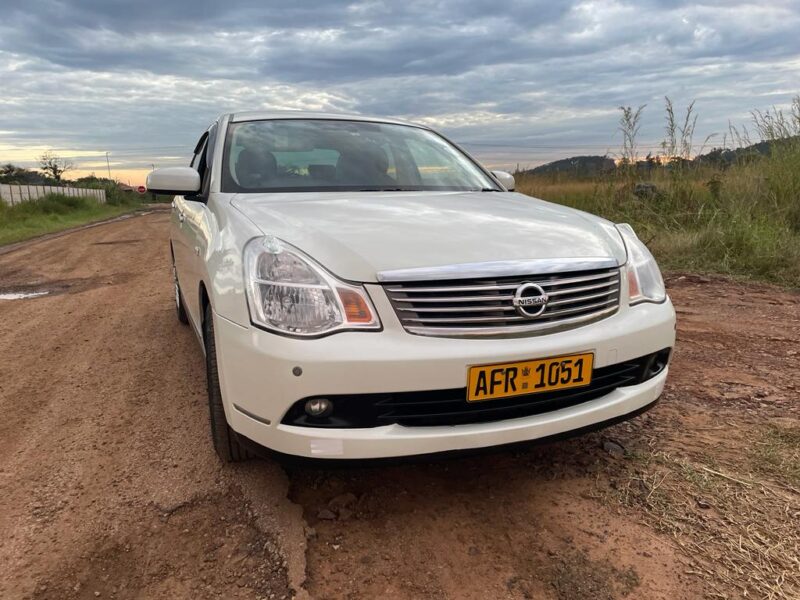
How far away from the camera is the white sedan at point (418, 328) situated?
1795 millimetres

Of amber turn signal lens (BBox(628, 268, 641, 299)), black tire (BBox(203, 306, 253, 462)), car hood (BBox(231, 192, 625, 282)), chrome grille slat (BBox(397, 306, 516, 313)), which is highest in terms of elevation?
car hood (BBox(231, 192, 625, 282))

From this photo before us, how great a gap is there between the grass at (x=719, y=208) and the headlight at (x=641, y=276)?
3815 millimetres

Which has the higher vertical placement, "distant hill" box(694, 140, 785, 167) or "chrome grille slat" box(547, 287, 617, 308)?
"distant hill" box(694, 140, 785, 167)

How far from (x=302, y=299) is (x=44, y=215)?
75.8 feet

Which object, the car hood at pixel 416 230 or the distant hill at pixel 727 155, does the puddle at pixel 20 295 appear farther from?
the distant hill at pixel 727 155

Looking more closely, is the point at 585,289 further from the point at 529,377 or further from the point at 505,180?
the point at 505,180

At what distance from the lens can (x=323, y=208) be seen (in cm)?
240

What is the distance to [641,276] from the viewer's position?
2.35 m

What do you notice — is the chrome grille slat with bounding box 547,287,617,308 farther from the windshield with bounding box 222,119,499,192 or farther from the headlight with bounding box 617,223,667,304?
the windshield with bounding box 222,119,499,192

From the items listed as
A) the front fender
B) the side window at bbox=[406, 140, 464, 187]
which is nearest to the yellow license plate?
the front fender

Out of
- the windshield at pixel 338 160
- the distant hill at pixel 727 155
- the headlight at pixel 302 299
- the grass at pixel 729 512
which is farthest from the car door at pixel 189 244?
the distant hill at pixel 727 155

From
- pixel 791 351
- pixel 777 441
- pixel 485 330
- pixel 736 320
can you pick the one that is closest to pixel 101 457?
pixel 485 330

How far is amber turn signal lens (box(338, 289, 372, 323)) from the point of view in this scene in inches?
Result: 72.1

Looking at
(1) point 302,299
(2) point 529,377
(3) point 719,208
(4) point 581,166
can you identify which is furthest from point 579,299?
(4) point 581,166
